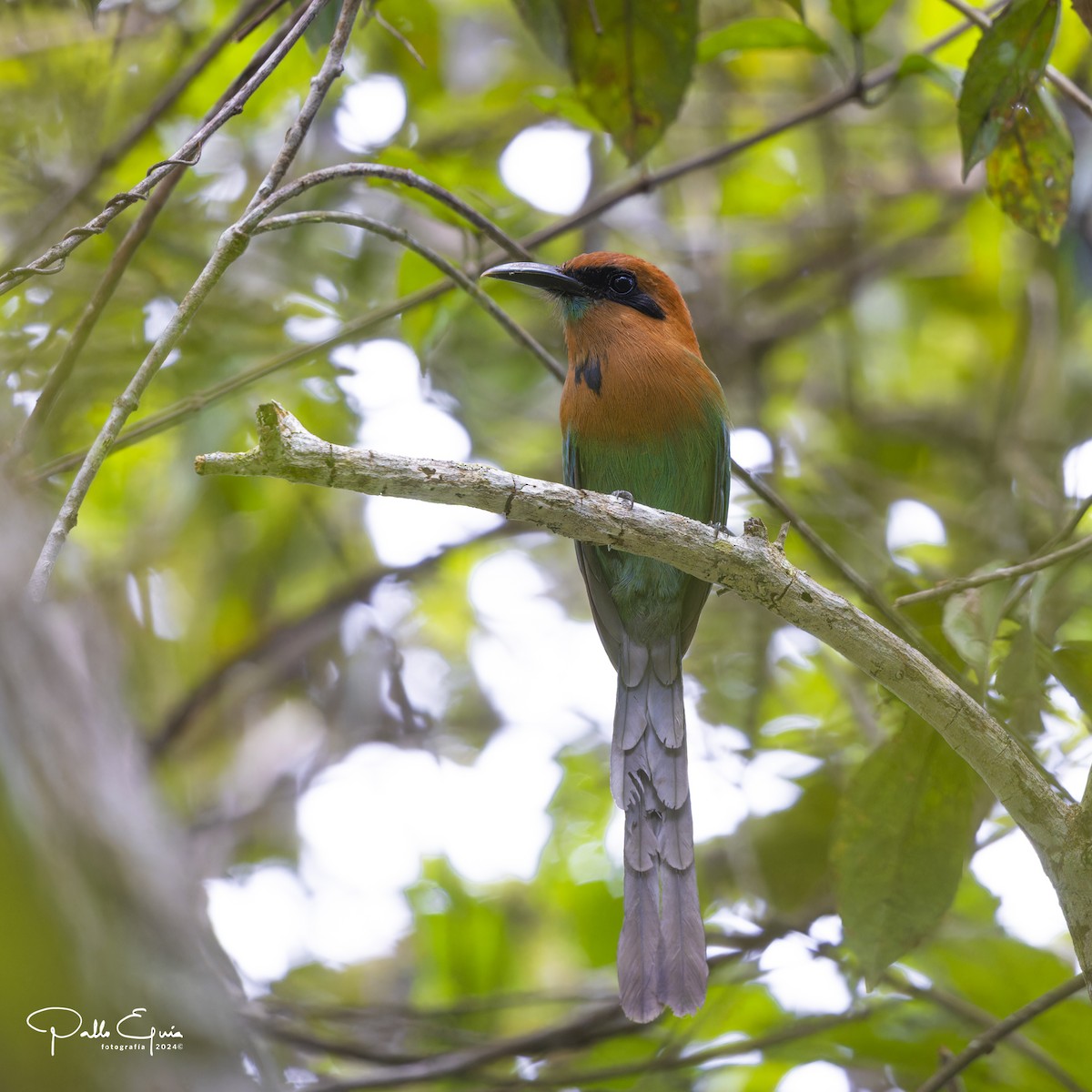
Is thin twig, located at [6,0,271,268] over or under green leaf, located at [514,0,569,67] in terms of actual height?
over

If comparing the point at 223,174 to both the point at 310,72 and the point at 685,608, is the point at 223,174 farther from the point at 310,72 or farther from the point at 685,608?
the point at 685,608

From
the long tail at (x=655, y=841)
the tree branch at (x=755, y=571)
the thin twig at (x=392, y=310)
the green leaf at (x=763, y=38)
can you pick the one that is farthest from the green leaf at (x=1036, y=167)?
Answer: the long tail at (x=655, y=841)

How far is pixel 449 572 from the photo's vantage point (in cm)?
543

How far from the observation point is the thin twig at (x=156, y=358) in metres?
1.70

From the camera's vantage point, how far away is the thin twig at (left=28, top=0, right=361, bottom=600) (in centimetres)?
170

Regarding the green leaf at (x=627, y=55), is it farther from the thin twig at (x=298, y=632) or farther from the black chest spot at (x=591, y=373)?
the thin twig at (x=298, y=632)

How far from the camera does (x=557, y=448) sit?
5.50 metres

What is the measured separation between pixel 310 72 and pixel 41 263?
2686mm

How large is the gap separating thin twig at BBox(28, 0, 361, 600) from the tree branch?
0.23 meters

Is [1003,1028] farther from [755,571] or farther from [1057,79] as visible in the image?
[1057,79]

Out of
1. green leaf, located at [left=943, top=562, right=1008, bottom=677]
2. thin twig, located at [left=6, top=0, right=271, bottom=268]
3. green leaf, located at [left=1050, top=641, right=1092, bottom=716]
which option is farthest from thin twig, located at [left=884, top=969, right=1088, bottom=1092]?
thin twig, located at [left=6, top=0, right=271, bottom=268]

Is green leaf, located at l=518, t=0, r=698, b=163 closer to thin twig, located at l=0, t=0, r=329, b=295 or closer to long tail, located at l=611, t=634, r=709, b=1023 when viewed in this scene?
thin twig, located at l=0, t=0, r=329, b=295

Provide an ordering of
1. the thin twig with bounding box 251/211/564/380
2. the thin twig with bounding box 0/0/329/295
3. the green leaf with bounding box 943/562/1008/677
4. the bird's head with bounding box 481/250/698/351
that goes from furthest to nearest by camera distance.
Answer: the bird's head with bounding box 481/250/698/351 → the green leaf with bounding box 943/562/1008/677 → the thin twig with bounding box 251/211/564/380 → the thin twig with bounding box 0/0/329/295
